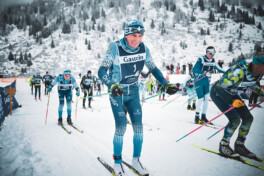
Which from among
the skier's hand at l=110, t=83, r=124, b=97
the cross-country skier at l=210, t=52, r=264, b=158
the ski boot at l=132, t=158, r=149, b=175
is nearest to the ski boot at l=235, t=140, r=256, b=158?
the cross-country skier at l=210, t=52, r=264, b=158

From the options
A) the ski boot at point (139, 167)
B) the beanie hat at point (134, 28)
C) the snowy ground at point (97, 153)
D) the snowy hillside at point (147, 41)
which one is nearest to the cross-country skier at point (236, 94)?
the snowy ground at point (97, 153)

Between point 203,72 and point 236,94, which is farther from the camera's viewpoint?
point 203,72

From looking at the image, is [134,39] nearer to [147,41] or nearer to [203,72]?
[203,72]

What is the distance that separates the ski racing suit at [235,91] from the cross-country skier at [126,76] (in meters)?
1.24

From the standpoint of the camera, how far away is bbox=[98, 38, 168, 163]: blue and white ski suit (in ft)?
7.48

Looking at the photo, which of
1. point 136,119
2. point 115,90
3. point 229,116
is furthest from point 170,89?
point 229,116

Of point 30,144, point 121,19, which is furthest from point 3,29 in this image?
point 30,144

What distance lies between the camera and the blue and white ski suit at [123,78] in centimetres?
228

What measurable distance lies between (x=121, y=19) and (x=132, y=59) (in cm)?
9309

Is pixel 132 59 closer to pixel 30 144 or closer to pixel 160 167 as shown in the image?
pixel 160 167

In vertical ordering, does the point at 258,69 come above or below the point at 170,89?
above

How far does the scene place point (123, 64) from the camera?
2.33 metres

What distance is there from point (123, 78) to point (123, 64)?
0.23 m


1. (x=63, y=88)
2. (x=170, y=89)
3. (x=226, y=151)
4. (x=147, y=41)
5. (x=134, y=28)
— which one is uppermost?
(x=147, y=41)
